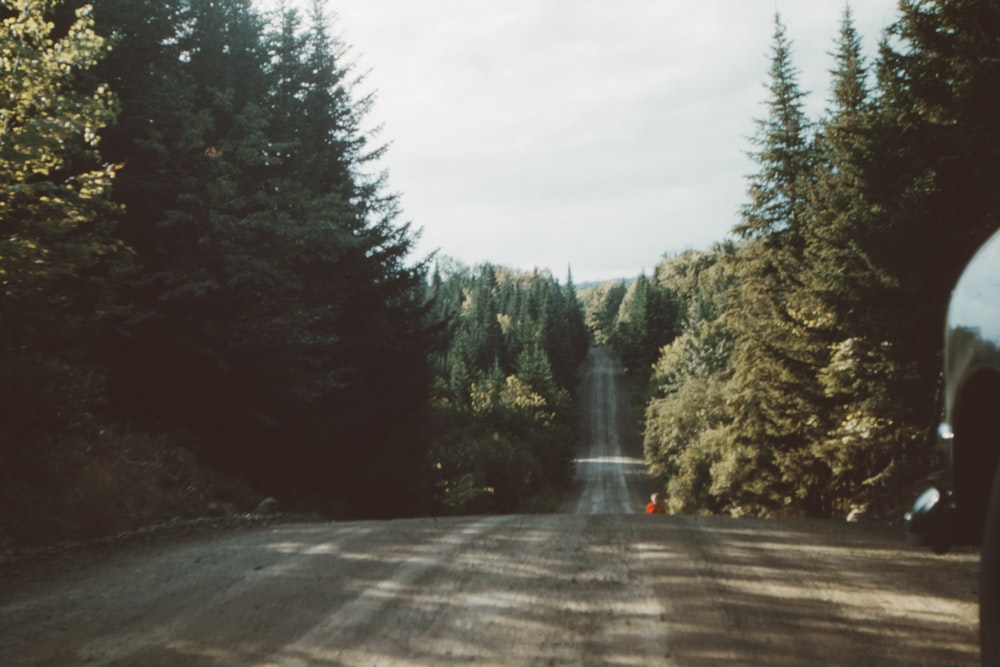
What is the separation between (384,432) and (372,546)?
16159 mm

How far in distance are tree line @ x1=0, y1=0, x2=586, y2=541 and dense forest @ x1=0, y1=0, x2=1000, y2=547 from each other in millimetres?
68

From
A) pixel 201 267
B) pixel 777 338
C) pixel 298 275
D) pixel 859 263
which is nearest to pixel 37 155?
pixel 201 267

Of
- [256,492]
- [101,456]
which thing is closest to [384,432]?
[256,492]

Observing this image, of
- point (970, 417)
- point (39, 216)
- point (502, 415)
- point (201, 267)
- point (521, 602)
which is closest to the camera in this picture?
point (970, 417)

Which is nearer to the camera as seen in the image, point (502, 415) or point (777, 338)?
point (777, 338)

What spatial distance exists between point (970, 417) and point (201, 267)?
1516 cm

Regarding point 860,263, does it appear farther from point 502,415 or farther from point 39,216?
point 502,415

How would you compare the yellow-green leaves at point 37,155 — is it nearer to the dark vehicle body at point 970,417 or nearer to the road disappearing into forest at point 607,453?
the dark vehicle body at point 970,417

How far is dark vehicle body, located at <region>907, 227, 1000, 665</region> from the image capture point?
241 centimetres

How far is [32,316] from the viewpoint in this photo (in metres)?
10.3

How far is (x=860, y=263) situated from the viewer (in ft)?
44.1

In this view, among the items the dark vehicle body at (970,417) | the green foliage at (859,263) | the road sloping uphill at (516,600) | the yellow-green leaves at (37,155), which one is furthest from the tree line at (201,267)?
the green foliage at (859,263)

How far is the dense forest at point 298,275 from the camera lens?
34.4 feet

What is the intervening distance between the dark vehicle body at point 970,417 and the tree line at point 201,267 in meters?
9.89
